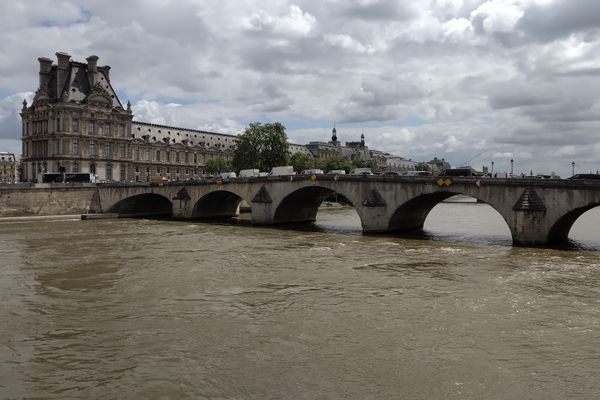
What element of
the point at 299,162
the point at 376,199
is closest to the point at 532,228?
the point at 376,199

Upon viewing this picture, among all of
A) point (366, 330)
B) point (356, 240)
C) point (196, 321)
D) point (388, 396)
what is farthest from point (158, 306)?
point (356, 240)

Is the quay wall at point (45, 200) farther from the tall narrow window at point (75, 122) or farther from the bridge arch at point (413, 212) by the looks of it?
the bridge arch at point (413, 212)

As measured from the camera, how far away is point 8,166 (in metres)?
190

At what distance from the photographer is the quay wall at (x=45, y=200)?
64562mm

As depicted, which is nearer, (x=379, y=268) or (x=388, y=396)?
(x=388, y=396)

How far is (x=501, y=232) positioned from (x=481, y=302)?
2951cm

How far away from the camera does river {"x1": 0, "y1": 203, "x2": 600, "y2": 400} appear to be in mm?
13070

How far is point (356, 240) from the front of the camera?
4228cm

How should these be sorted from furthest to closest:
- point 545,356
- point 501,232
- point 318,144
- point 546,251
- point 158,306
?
point 318,144, point 501,232, point 546,251, point 158,306, point 545,356

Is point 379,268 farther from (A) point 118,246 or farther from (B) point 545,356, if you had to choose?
(A) point 118,246

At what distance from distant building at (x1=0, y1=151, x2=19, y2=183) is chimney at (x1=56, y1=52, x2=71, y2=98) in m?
102

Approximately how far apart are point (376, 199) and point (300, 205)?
14706 mm

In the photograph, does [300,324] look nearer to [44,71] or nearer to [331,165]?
[44,71]

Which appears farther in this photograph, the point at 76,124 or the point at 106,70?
the point at 106,70
